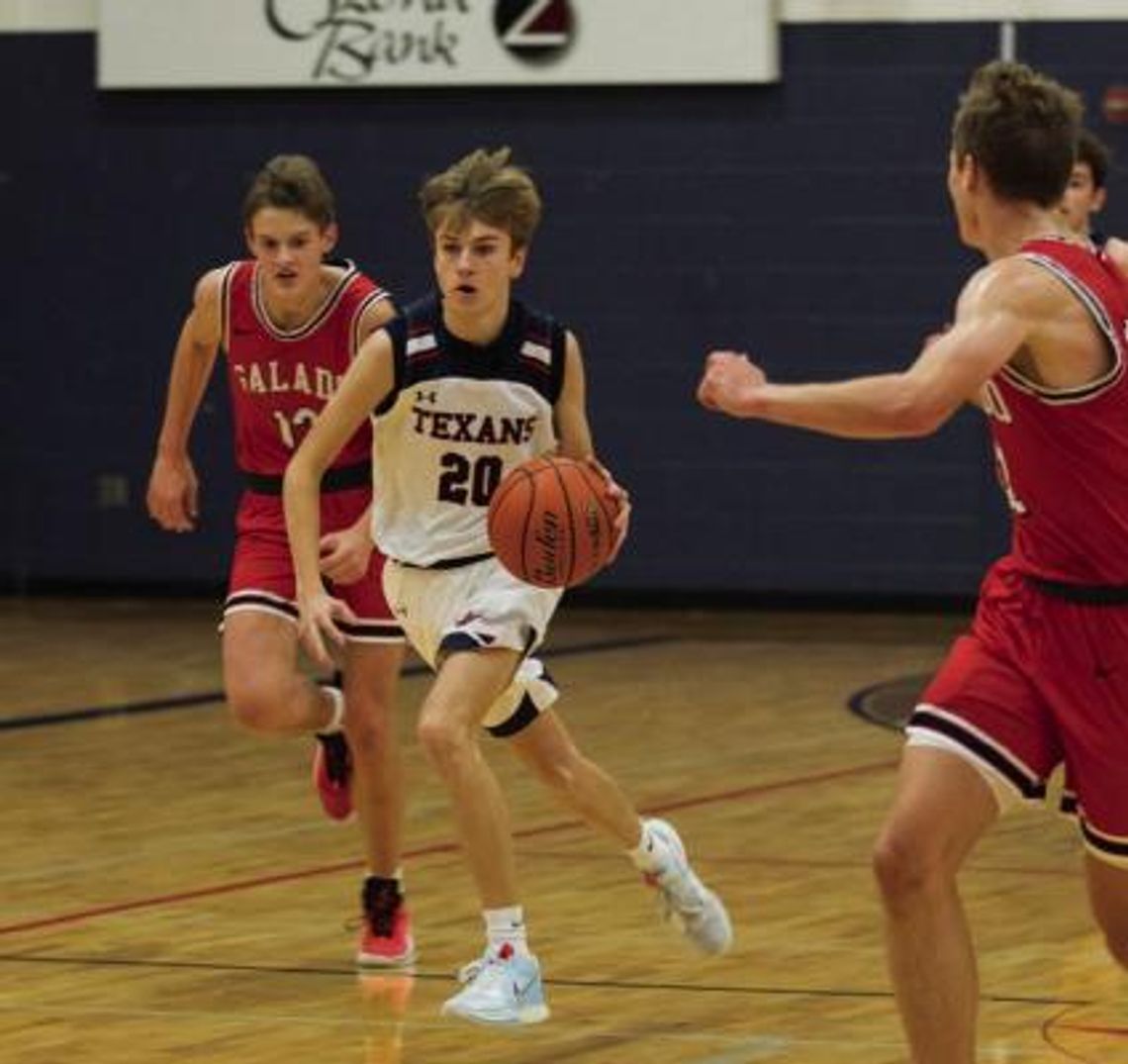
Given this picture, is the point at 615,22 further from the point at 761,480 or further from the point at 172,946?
the point at 172,946

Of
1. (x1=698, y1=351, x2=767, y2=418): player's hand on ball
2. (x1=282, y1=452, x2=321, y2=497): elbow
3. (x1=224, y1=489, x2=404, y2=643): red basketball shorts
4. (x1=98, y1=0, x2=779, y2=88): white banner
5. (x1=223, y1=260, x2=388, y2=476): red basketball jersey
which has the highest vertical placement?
(x1=98, y1=0, x2=779, y2=88): white banner

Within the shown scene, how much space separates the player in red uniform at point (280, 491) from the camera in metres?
7.32

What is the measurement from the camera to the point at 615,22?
49.6 ft

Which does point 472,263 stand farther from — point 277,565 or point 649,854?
point 649,854

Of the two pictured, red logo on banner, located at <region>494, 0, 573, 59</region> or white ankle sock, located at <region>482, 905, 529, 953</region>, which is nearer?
white ankle sock, located at <region>482, 905, 529, 953</region>

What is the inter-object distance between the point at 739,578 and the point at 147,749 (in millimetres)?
5023

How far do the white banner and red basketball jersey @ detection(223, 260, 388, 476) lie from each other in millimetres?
7658

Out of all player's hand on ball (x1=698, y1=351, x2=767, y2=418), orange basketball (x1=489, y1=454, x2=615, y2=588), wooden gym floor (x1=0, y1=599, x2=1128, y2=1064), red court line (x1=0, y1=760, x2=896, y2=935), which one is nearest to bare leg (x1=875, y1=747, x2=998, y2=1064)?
player's hand on ball (x1=698, y1=351, x2=767, y2=418)

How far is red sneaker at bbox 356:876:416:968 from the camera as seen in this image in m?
7.11

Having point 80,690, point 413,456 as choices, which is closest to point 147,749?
point 80,690

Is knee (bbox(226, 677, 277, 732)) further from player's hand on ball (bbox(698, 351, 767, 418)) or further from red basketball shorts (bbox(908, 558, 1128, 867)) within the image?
player's hand on ball (bbox(698, 351, 767, 418))

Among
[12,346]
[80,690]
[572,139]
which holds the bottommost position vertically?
[80,690]

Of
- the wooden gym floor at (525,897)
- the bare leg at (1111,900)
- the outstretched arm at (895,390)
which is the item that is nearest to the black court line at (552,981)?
the wooden gym floor at (525,897)

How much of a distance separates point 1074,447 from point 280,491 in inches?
117
